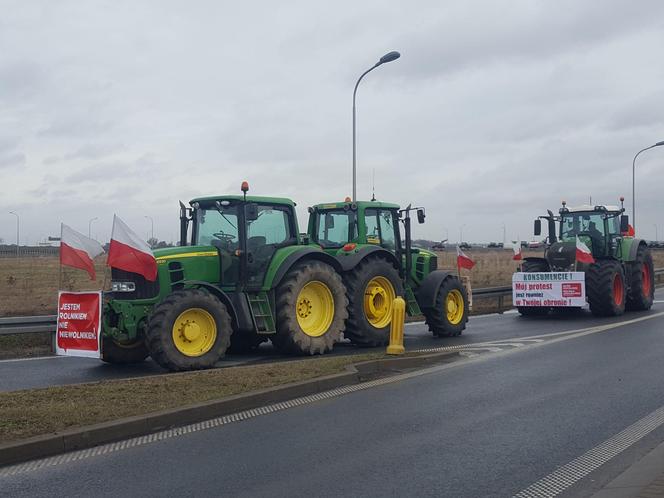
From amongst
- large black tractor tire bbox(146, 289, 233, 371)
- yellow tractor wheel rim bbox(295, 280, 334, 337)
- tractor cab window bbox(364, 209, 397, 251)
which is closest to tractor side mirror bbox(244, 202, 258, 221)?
large black tractor tire bbox(146, 289, 233, 371)

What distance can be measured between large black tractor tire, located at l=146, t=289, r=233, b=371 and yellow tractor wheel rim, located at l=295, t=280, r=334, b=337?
1.77m

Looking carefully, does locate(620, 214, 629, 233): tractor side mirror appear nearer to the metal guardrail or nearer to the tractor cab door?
the tractor cab door

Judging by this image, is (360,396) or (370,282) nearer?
(360,396)

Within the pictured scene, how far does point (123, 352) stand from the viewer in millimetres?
12297

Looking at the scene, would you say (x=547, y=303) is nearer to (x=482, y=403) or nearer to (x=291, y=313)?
(x=291, y=313)

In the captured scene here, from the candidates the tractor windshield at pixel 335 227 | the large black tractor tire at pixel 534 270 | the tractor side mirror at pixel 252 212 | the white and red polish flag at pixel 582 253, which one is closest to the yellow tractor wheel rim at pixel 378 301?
the tractor windshield at pixel 335 227

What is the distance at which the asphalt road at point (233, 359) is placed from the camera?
35.6ft

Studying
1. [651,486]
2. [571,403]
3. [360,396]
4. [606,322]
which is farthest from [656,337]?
[651,486]

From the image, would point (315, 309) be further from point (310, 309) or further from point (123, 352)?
point (123, 352)

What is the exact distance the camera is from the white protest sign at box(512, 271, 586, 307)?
1941cm

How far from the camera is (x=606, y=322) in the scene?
1834 centimetres

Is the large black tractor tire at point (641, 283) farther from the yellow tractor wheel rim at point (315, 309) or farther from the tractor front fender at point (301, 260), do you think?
the yellow tractor wheel rim at point (315, 309)

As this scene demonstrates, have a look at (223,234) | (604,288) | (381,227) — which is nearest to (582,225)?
(604,288)

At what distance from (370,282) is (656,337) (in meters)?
5.68
